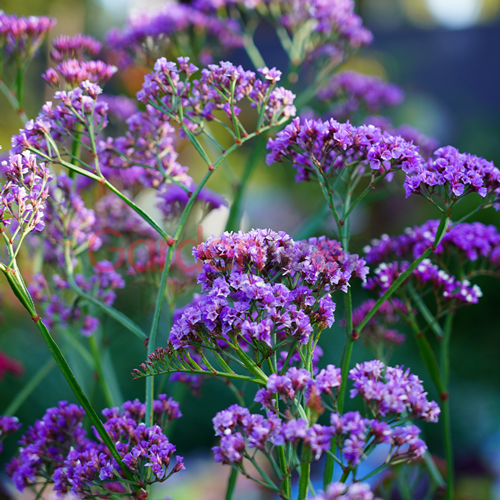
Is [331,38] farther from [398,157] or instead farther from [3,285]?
[3,285]

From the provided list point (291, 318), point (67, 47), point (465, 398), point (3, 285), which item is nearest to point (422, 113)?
point (465, 398)

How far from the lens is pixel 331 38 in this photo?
6.24 feet

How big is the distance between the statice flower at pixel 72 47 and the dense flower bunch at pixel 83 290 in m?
0.65

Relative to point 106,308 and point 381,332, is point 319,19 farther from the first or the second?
point 106,308

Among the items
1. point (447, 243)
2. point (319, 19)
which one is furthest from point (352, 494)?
point (319, 19)

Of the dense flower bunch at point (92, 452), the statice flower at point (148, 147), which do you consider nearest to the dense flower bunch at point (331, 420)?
the dense flower bunch at point (92, 452)

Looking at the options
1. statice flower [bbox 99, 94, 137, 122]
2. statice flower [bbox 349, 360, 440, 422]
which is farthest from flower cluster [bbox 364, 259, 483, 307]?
statice flower [bbox 99, 94, 137, 122]

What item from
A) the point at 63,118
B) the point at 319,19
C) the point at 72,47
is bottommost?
the point at 63,118

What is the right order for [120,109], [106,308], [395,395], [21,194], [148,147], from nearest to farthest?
[395,395]
[21,194]
[106,308]
[148,147]
[120,109]

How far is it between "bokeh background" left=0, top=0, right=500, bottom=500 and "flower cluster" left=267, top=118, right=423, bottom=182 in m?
0.66

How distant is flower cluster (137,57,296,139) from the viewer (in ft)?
3.56

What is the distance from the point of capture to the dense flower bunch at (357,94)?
2.07m

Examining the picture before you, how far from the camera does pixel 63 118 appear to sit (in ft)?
3.75

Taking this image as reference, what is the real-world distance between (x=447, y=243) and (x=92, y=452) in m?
1.01
